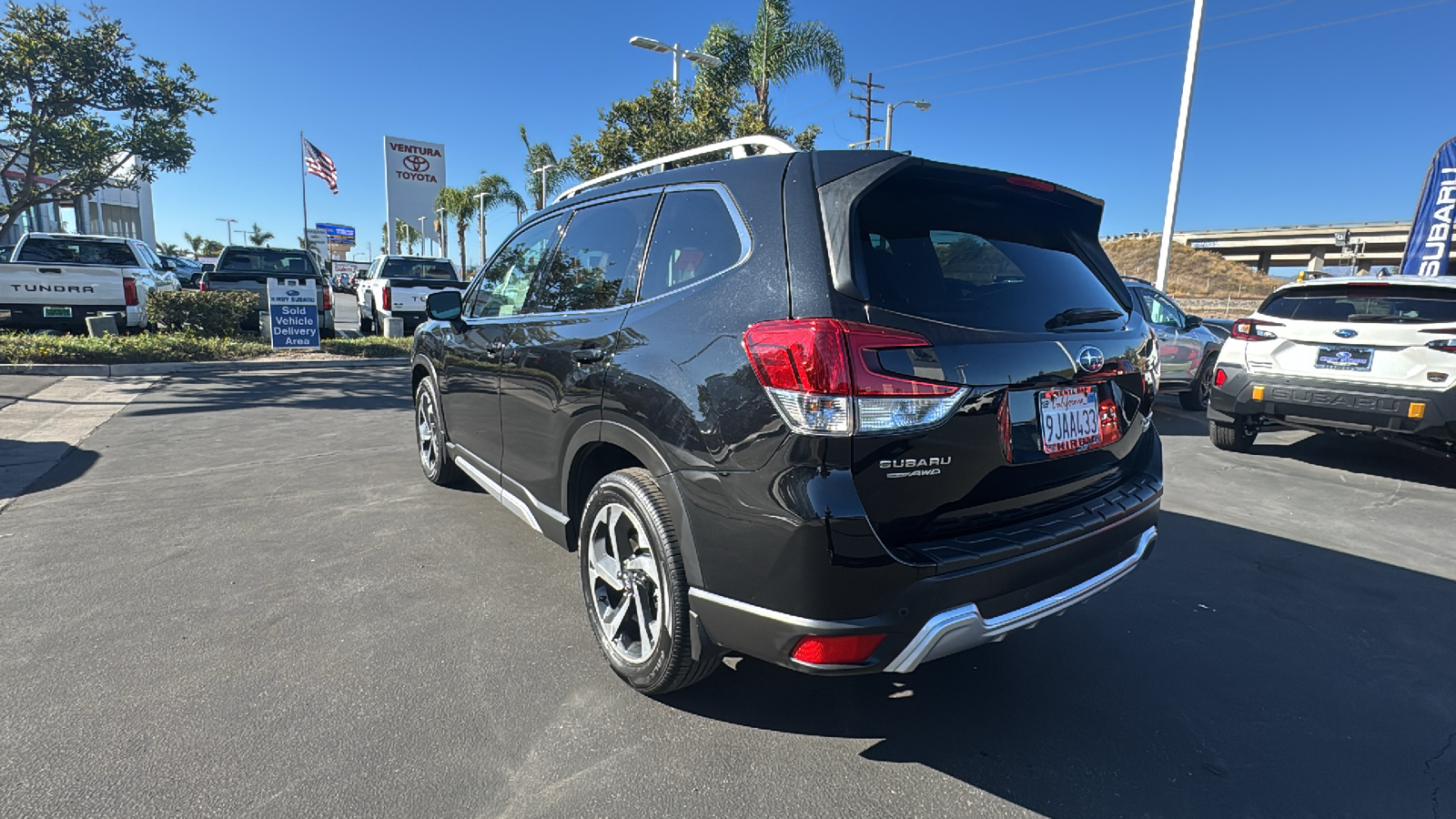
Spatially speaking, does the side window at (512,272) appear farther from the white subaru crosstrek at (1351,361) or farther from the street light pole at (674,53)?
the street light pole at (674,53)

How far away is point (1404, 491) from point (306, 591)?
765 cm

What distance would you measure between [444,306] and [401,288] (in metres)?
12.0

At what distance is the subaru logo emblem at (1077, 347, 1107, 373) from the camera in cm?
247

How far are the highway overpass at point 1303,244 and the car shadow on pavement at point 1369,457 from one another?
80.3 meters

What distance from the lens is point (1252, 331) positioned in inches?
263

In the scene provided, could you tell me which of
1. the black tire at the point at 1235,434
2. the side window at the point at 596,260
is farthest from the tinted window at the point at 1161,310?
the side window at the point at 596,260

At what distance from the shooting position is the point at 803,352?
6.61ft

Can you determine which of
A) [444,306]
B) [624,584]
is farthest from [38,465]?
[624,584]

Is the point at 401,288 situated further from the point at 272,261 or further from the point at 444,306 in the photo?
the point at 444,306

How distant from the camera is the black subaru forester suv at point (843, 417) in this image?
2.01m

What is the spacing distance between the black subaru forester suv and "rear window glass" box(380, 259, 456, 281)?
46.2ft

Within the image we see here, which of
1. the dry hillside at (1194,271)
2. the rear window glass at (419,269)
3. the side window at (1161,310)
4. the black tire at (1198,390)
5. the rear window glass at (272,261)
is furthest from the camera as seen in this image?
the dry hillside at (1194,271)

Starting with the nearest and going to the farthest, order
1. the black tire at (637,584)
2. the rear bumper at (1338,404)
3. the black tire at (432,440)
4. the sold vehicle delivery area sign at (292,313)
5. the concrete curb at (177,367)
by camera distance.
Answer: the black tire at (637,584) → the black tire at (432,440) → the rear bumper at (1338,404) → the concrete curb at (177,367) → the sold vehicle delivery area sign at (292,313)

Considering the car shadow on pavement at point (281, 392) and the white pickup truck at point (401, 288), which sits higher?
the white pickup truck at point (401, 288)
